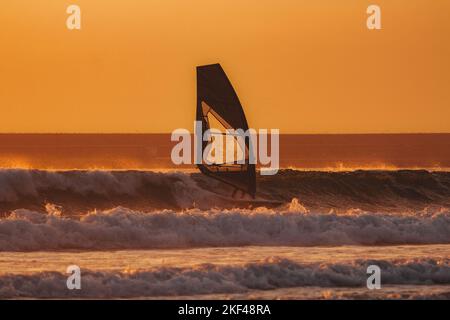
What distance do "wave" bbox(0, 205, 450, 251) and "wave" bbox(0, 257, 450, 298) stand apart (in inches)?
202

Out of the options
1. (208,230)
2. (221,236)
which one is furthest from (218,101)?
(221,236)

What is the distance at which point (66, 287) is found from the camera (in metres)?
22.7

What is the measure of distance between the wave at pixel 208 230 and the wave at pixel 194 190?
4236 millimetres

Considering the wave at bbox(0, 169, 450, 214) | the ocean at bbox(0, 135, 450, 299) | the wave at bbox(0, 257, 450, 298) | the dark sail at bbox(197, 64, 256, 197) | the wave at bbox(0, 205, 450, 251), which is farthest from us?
the wave at bbox(0, 169, 450, 214)

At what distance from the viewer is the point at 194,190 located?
39.6m

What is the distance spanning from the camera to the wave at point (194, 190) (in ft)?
122

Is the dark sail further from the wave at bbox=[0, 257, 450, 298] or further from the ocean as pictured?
the wave at bbox=[0, 257, 450, 298]

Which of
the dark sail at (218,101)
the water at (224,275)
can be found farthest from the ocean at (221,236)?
the dark sail at (218,101)

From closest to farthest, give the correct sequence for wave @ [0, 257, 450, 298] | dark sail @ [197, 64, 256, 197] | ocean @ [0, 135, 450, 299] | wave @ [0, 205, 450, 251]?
1. wave @ [0, 257, 450, 298]
2. ocean @ [0, 135, 450, 299]
3. wave @ [0, 205, 450, 251]
4. dark sail @ [197, 64, 256, 197]

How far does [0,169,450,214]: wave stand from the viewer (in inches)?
1463

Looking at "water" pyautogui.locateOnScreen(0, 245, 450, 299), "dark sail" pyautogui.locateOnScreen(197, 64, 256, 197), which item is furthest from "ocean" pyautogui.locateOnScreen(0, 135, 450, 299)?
"dark sail" pyautogui.locateOnScreen(197, 64, 256, 197)

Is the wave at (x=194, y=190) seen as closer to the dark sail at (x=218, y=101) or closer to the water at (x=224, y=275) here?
the dark sail at (x=218, y=101)

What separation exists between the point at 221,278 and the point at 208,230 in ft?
23.3

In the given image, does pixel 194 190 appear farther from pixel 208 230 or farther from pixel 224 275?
pixel 224 275
